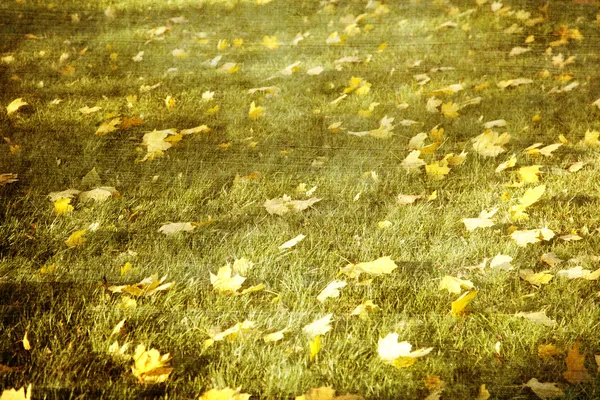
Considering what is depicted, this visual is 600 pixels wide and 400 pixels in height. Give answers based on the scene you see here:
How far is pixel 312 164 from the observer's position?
2.90m

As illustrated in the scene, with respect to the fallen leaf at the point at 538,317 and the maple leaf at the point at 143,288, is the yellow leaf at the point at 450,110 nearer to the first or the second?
the fallen leaf at the point at 538,317

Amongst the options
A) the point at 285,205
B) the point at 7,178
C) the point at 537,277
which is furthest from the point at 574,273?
the point at 7,178

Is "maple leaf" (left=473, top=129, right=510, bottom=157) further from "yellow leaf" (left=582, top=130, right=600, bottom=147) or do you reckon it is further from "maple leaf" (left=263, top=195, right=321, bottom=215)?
"maple leaf" (left=263, top=195, right=321, bottom=215)

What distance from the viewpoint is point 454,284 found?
6.40 feet

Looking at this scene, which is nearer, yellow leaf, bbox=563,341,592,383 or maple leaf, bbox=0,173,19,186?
yellow leaf, bbox=563,341,592,383

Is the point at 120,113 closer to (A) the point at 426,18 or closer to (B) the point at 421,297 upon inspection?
(B) the point at 421,297

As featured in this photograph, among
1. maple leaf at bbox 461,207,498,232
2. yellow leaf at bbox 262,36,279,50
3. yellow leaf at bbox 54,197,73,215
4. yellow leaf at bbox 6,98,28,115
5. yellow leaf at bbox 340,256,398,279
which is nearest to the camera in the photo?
yellow leaf at bbox 340,256,398,279

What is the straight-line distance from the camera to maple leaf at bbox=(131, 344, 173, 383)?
1.56m

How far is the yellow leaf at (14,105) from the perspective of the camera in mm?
3395

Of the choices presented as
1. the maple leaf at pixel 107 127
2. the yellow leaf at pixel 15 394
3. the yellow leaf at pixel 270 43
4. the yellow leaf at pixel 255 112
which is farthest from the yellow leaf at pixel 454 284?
the yellow leaf at pixel 270 43

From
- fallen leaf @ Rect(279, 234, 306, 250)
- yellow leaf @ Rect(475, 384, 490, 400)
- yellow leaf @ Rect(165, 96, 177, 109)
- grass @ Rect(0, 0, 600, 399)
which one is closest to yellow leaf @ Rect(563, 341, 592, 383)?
grass @ Rect(0, 0, 600, 399)

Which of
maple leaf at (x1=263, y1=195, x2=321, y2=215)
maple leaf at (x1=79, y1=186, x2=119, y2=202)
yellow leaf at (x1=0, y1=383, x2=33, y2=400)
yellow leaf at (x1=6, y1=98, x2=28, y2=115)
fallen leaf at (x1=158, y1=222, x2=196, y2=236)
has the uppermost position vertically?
yellow leaf at (x1=6, y1=98, x2=28, y2=115)

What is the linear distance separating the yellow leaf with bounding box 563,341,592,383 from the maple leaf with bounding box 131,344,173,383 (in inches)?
47.9

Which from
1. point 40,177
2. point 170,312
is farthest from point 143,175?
point 170,312
